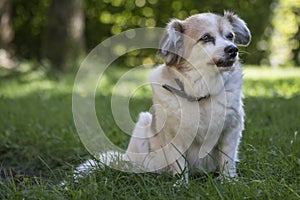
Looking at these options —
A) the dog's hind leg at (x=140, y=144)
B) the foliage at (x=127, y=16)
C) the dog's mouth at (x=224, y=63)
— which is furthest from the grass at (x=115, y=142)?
the foliage at (x=127, y=16)

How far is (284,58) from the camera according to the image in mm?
15750

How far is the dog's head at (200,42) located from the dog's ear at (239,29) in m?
0.11

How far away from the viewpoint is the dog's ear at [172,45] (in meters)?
3.33

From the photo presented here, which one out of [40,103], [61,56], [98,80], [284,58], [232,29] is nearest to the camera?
[232,29]

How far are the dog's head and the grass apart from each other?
2.32ft

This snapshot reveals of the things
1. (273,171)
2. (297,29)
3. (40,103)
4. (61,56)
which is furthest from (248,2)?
(273,171)

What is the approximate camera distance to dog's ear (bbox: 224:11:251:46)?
3584mm

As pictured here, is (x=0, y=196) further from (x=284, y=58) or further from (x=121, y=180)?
(x=284, y=58)

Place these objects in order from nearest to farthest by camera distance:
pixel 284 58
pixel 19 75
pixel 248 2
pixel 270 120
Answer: pixel 270 120 < pixel 19 75 < pixel 248 2 < pixel 284 58

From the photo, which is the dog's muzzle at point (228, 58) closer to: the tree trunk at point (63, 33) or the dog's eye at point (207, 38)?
the dog's eye at point (207, 38)

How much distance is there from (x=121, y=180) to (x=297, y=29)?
14.1m

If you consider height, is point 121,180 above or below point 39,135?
above

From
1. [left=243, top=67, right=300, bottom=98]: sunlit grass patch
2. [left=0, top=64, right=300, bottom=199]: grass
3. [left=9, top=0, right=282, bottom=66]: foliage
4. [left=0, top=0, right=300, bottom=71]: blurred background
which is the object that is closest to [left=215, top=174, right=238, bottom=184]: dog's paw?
[left=0, top=64, right=300, bottom=199]: grass

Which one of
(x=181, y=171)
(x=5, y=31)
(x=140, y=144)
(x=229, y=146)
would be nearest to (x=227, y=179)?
(x=181, y=171)
